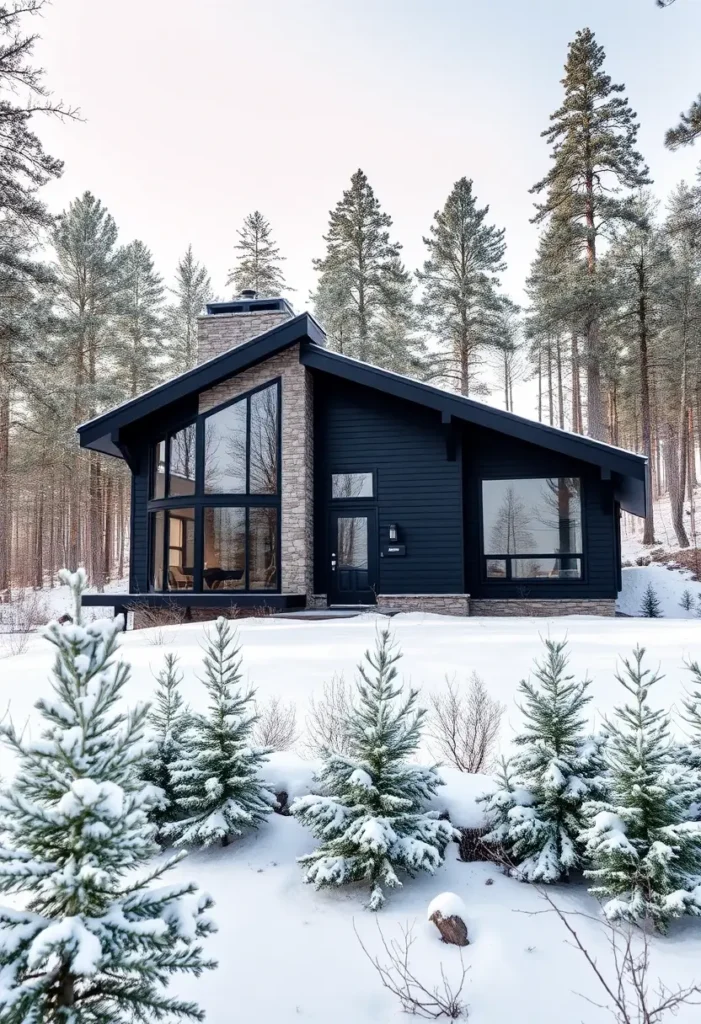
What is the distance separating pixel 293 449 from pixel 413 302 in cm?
1407

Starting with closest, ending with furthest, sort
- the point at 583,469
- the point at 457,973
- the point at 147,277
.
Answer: the point at 457,973 → the point at 583,469 → the point at 147,277

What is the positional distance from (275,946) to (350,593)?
8830mm

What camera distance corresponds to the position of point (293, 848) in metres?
3.09

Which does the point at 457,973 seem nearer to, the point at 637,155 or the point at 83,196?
the point at 637,155

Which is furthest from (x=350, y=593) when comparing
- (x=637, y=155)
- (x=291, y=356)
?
(x=637, y=155)

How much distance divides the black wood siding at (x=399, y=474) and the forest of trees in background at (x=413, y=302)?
7.17 metres

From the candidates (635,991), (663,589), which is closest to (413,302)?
(663,589)

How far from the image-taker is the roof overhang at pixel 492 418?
389 inches

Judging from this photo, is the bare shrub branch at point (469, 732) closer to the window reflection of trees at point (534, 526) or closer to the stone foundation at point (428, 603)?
the stone foundation at point (428, 603)

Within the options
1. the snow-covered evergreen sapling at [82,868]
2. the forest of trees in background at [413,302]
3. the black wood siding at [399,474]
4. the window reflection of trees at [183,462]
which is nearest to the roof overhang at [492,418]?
the black wood siding at [399,474]

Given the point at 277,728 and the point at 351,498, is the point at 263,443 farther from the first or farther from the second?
the point at 277,728

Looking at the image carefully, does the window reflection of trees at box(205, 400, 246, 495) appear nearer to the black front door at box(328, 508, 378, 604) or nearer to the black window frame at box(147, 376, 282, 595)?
the black window frame at box(147, 376, 282, 595)

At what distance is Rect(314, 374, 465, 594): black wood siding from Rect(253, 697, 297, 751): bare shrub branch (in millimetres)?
6603

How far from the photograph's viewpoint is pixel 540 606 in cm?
1076
